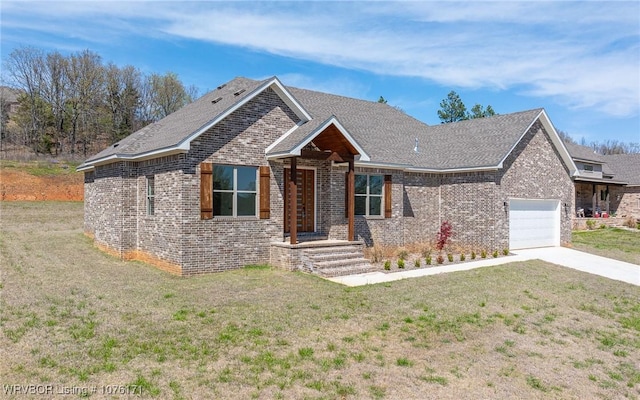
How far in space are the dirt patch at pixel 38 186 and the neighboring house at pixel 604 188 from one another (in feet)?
131

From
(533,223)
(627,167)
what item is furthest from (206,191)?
(627,167)

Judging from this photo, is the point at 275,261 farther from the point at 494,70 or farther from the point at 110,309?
the point at 494,70

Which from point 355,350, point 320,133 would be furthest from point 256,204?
point 355,350

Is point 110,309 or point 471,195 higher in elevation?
point 471,195

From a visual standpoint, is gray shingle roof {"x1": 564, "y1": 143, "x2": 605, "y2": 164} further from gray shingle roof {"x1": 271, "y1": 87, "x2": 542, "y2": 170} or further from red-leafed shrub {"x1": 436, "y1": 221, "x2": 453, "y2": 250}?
red-leafed shrub {"x1": 436, "y1": 221, "x2": 453, "y2": 250}

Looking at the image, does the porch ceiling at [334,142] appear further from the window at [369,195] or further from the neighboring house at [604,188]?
the neighboring house at [604,188]

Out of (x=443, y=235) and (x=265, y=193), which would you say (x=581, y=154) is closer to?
(x=443, y=235)

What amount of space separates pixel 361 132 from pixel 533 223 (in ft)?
29.2

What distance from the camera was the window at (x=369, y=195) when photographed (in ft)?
56.0

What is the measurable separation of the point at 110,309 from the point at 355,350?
510 cm

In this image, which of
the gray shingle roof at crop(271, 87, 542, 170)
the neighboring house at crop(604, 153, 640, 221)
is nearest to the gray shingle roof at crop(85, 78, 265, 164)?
the gray shingle roof at crop(271, 87, 542, 170)

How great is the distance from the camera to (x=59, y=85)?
163 feet

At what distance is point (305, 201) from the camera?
52.4 ft

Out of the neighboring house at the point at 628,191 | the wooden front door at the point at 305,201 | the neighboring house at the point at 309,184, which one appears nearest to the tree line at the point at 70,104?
the neighboring house at the point at 309,184
